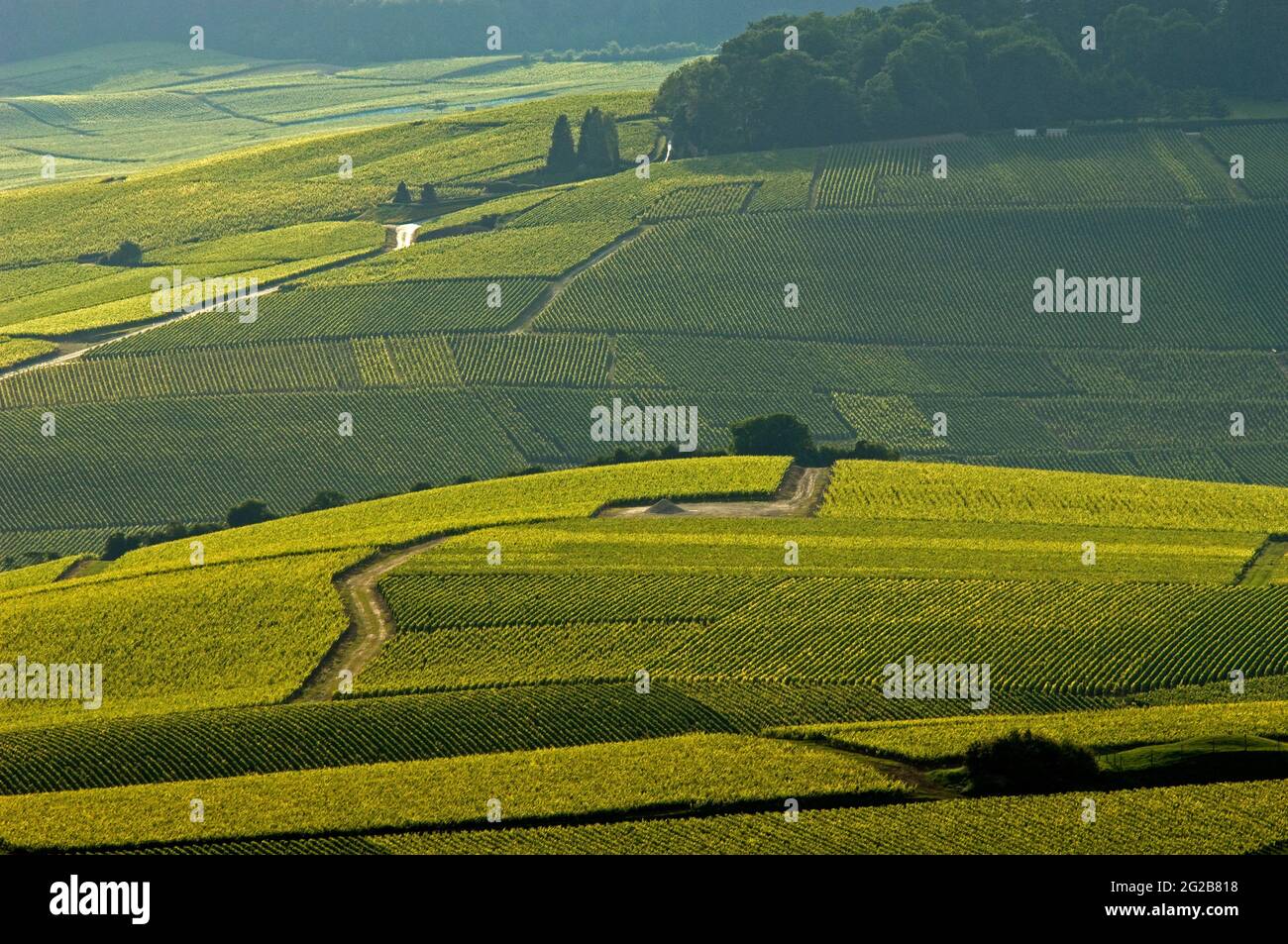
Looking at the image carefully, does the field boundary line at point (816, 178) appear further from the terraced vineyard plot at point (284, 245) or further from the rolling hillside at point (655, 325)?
the terraced vineyard plot at point (284, 245)

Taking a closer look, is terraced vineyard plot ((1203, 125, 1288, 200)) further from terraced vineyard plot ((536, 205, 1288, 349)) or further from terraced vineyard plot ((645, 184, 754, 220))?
terraced vineyard plot ((645, 184, 754, 220))

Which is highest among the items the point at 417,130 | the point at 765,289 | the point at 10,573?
the point at 417,130

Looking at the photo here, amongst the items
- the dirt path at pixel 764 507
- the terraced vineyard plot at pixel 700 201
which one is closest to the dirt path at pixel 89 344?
the terraced vineyard plot at pixel 700 201

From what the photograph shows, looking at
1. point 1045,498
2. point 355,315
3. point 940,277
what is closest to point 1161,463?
point 1045,498

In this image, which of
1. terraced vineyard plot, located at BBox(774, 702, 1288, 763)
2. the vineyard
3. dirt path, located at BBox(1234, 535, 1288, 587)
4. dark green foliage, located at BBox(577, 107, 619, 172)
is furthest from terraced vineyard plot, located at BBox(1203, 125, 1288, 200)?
terraced vineyard plot, located at BBox(774, 702, 1288, 763)

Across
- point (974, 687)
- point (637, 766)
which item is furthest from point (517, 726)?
point (974, 687)

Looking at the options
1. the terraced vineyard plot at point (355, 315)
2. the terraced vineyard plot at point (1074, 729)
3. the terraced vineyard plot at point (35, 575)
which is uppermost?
the terraced vineyard plot at point (355, 315)

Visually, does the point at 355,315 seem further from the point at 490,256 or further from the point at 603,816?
the point at 603,816
